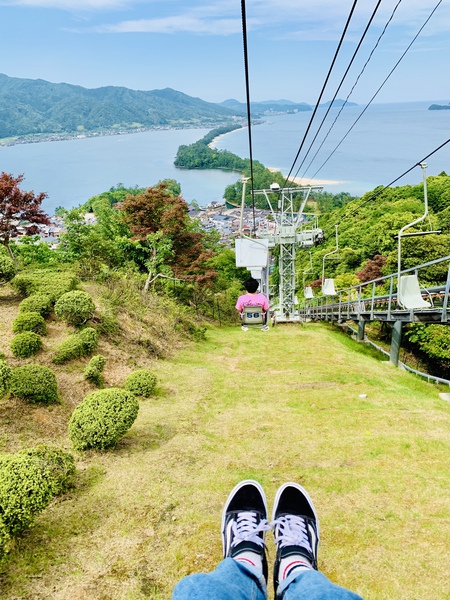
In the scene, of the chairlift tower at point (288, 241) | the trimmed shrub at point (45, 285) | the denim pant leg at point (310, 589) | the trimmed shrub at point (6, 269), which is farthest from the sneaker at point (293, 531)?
the chairlift tower at point (288, 241)

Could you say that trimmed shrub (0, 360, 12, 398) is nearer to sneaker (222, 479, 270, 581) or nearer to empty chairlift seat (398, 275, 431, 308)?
sneaker (222, 479, 270, 581)

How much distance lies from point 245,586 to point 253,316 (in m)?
5.46

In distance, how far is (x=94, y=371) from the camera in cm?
739

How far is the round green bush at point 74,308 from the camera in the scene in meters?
8.94

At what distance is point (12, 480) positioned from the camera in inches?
134

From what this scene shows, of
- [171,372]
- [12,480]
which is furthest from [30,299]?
[12,480]

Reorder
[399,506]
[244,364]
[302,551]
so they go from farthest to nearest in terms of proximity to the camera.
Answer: [244,364] → [399,506] → [302,551]

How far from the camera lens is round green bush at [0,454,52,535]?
3268mm

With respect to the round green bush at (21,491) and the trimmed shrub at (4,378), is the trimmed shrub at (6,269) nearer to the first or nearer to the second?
the trimmed shrub at (4,378)

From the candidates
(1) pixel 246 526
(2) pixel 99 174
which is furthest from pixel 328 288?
(2) pixel 99 174

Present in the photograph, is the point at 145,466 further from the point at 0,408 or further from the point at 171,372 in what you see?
the point at 171,372

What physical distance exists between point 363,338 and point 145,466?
475 inches

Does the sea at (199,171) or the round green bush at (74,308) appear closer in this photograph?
the round green bush at (74,308)

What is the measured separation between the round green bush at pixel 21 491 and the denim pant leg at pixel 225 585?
6.56 ft
